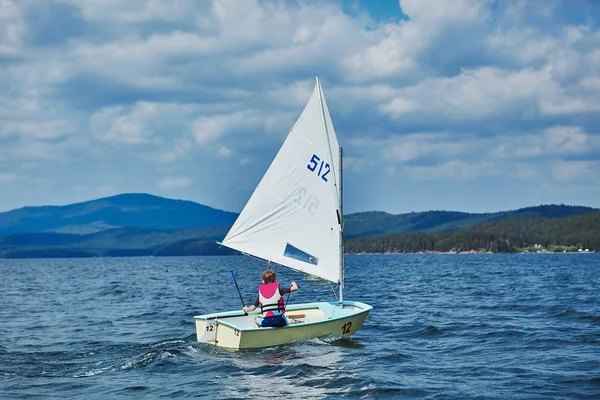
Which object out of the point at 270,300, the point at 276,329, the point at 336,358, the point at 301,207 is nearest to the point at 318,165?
the point at 301,207

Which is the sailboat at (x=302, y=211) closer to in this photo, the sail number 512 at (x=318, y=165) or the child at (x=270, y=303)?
the sail number 512 at (x=318, y=165)

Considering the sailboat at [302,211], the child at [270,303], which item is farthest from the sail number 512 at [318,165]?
the child at [270,303]

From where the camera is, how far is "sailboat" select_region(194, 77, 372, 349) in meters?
23.7

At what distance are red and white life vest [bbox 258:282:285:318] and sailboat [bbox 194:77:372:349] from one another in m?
2.01

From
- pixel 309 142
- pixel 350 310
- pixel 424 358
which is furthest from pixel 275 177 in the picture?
pixel 424 358

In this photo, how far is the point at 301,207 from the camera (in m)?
24.0

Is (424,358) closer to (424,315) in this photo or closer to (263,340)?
(263,340)

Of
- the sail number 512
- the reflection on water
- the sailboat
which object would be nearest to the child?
the reflection on water

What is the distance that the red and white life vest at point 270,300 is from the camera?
70.4 feet

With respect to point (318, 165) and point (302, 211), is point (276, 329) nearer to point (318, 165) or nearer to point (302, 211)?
point (302, 211)

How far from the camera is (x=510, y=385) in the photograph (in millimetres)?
17469

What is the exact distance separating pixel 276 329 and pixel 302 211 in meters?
4.56

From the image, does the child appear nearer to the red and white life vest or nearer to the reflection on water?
the red and white life vest

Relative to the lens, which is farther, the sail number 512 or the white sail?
the sail number 512
